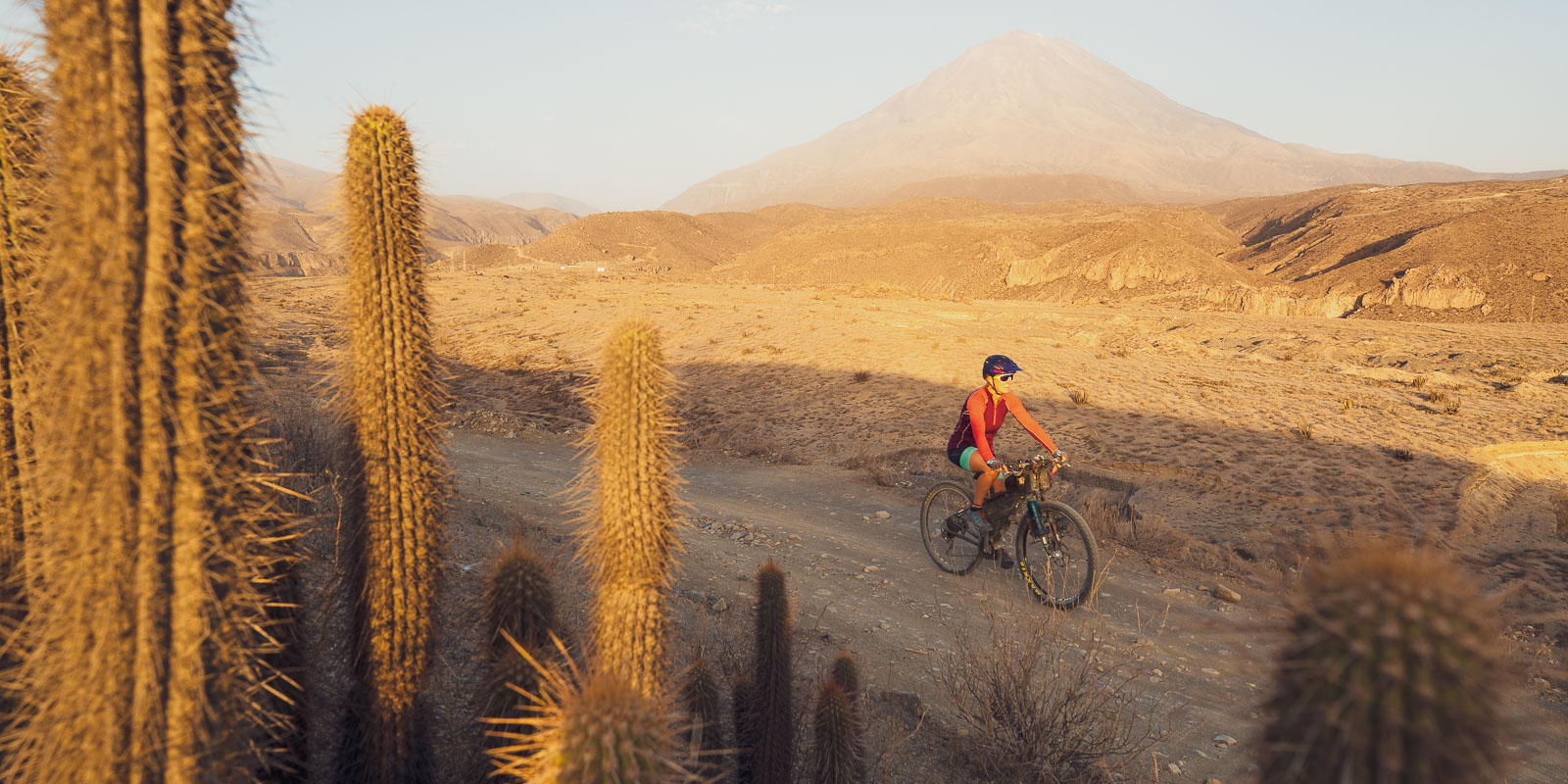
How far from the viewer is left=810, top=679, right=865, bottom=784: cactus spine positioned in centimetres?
319

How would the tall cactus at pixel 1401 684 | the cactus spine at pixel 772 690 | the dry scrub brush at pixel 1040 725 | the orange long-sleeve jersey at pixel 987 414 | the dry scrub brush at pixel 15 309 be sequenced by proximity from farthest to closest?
1. the orange long-sleeve jersey at pixel 987 414
2. the dry scrub brush at pixel 1040 725
3. the cactus spine at pixel 772 690
4. the dry scrub brush at pixel 15 309
5. the tall cactus at pixel 1401 684

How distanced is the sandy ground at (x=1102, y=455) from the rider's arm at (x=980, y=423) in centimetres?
125

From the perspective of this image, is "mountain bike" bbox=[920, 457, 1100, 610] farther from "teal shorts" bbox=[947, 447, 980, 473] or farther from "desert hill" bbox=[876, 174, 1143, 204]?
"desert hill" bbox=[876, 174, 1143, 204]

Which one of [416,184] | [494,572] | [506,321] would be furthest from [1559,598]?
[506,321]

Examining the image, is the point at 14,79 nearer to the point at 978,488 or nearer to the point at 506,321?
the point at 978,488

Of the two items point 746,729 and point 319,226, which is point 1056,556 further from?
point 319,226

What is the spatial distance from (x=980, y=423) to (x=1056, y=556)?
130 centimetres

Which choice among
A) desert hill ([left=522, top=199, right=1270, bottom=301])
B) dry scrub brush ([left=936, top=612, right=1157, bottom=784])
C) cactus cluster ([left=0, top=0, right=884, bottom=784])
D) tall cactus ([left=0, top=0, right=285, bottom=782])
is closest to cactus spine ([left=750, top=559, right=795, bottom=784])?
cactus cluster ([left=0, top=0, right=884, bottom=784])

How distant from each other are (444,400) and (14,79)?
5.67 feet

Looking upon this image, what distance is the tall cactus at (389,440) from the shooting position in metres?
2.67

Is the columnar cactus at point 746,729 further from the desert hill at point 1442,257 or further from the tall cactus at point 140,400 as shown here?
the desert hill at point 1442,257

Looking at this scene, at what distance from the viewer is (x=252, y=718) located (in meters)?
1.95

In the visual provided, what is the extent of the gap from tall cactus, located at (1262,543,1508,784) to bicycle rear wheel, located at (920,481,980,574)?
5.63 meters

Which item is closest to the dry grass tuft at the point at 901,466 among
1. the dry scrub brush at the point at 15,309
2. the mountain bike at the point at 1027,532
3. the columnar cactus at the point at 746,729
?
the mountain bike at the point at 1027,532
